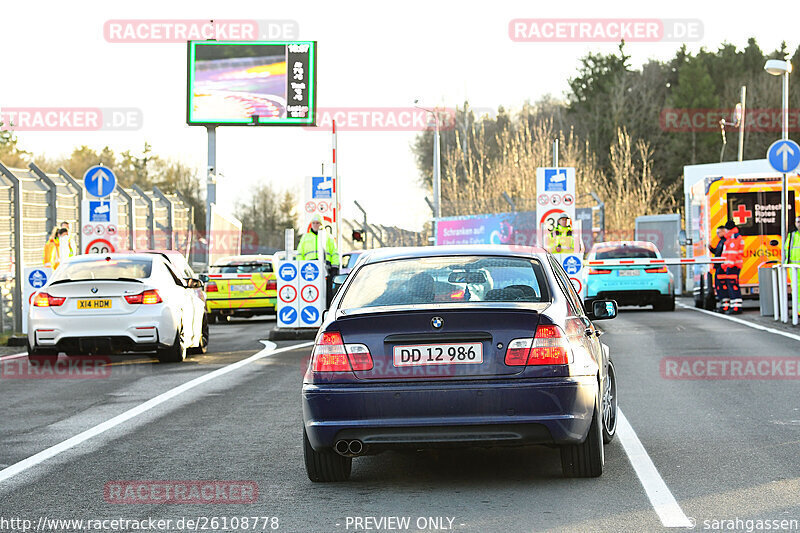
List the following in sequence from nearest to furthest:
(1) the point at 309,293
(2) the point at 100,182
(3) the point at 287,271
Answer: (3) the point at 287,271, (1) the point at 309,293, (2) the point at 100,182

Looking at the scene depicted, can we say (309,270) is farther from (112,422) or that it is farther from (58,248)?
(112,422)

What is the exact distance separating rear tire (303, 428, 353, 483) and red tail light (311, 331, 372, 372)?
559 mm

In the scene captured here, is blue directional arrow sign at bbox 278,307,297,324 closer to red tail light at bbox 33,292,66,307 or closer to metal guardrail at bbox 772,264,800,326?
red tail light at bbox 33,292,66,307

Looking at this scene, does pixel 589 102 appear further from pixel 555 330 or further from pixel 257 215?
pixel 555 330

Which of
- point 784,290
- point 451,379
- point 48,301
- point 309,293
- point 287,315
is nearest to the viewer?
point 451,379

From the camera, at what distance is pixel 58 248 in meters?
23.4

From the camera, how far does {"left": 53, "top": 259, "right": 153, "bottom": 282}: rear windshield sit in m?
16.0

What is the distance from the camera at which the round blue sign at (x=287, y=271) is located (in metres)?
20.0

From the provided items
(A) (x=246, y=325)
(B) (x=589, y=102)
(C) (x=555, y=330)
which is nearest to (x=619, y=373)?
(C) (x=555, y=330)

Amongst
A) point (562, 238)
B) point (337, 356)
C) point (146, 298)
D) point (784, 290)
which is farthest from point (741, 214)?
point (337, 356)

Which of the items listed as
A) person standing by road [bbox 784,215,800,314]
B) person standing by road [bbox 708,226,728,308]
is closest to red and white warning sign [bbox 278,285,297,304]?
person standing by road [bbox 784,215,800,314]

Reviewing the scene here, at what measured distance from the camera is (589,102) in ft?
280

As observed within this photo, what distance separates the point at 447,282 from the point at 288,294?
1307 centimetres

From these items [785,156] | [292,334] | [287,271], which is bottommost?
[292,334]
